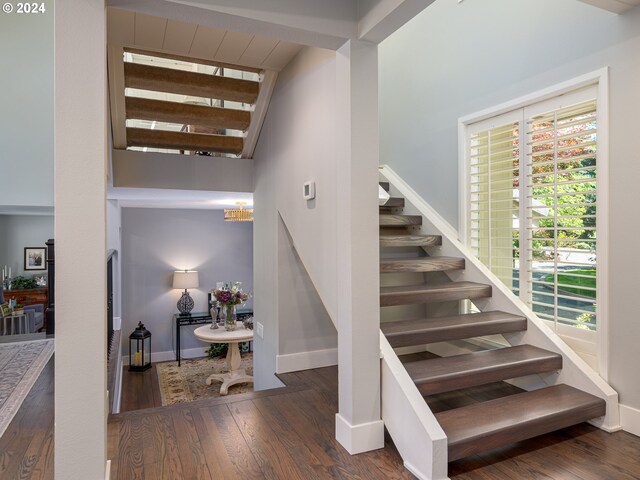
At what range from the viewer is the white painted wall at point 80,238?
1595mm

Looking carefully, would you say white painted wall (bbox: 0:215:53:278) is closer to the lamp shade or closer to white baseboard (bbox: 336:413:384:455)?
the lamp shade

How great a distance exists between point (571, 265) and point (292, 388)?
199 centimetres

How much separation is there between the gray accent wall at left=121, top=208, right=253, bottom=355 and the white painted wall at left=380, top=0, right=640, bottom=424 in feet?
15.6

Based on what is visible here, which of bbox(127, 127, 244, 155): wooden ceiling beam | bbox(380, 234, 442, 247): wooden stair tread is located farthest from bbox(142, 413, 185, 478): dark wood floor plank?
bbox(127, 127, 244, 155): wooden ceiling beam

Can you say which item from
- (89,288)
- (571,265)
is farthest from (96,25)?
(571,265)

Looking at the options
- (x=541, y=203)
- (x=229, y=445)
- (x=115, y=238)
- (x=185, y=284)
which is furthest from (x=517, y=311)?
(x=185, y=284)

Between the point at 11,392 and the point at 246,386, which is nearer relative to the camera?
the point at 11,392

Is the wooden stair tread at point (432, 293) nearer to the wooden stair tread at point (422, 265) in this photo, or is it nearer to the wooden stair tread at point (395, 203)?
the wooden stair tread at point (422, 265)

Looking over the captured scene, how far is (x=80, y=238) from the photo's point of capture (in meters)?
1.62

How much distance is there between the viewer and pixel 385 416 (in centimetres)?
220

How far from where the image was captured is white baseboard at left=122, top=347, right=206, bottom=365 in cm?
780

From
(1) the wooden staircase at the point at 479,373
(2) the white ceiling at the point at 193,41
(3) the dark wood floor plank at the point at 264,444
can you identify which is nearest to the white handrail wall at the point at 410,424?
(1) the wooden staircase at the point at 479,373

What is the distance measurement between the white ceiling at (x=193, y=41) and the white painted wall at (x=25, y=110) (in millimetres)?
3803

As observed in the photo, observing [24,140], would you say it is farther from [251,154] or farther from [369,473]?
[369,473]
